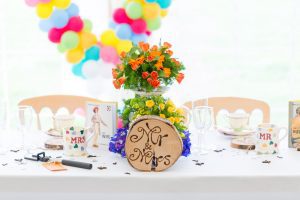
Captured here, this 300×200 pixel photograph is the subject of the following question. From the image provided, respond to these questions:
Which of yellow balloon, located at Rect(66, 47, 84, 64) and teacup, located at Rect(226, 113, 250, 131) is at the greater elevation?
yellow balloon, located at Rect(66, 47, 84, 64)

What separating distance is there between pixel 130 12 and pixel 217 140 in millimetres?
1307

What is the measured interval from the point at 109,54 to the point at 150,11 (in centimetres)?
36

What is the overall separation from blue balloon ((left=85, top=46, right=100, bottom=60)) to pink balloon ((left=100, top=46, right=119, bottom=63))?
0.11 feet

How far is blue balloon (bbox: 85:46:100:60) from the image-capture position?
304 cm

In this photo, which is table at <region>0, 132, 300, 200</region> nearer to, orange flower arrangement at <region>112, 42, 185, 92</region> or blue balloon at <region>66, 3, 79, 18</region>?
orange flower arrangement at <region>112, 42, 185, 92</region>

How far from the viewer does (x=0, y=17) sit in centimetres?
363

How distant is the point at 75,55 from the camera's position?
3.05m

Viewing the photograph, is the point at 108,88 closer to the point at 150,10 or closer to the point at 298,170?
the point at 150,10

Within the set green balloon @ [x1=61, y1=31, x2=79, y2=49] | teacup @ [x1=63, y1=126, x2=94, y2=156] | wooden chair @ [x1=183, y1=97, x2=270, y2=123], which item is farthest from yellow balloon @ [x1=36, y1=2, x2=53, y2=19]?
teacup @ [x1=63, y1=126, x2=94, y2=156]

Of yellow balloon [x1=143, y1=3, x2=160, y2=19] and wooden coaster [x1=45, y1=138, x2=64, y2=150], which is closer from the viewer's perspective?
wooden coaster [x1=45, y1=138, x2=64, y2=150]

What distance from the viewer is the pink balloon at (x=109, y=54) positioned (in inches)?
119

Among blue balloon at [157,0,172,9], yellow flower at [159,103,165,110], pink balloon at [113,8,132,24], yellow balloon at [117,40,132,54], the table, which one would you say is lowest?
the table

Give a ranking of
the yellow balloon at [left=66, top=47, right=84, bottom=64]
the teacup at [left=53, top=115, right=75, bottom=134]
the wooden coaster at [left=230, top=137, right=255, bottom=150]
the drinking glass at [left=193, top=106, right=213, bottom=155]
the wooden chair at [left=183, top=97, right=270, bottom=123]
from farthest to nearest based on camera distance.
Result: 1. the yellow balloon at [left=66, top=47, right=84, bottom=64]
2. the wooden chair at [left=183, top=97, right=270, bottom=123]
3. the teacup at [left=53, top=115, right=75, bottom=134]
4. the wooden coaster at [left=230, top=137, right=255, bottom=150]
5. the drinking glass at [left=193, top=106, right=213, bottom=155]

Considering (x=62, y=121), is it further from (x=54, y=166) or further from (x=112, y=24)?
(x=112, y=24)
